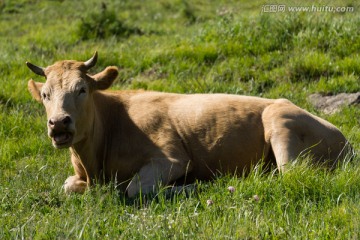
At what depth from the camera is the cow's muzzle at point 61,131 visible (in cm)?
728

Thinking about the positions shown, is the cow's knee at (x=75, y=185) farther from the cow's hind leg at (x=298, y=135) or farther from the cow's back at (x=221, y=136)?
the cow's hind leg at (x=298, y=135)

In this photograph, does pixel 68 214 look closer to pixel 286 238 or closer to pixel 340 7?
pixel 286 238

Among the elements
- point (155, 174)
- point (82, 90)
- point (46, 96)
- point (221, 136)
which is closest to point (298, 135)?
point (221, 136)

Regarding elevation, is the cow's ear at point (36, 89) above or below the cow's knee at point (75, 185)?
above

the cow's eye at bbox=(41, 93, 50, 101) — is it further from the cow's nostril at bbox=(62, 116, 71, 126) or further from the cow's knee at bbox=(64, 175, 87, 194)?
the cow's knee at bbox=(64, 175, 87, 194)

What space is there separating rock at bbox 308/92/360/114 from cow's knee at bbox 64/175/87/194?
13.2ft

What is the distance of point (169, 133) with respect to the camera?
27.2 feet

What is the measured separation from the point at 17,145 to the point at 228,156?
2759 millimetres

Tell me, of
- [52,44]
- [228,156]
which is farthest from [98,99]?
[52,44]

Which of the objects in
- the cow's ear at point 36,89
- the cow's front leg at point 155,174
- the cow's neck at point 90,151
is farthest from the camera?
the cow's ear at point 36,89

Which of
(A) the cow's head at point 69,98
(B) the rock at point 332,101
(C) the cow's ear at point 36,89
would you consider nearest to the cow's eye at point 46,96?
(A) the cow's head at point 69,98

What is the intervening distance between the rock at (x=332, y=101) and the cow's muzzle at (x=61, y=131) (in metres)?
4.49

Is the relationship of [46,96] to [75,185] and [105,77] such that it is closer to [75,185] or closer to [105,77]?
[105,77]

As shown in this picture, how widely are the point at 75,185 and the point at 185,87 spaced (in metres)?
3.84
